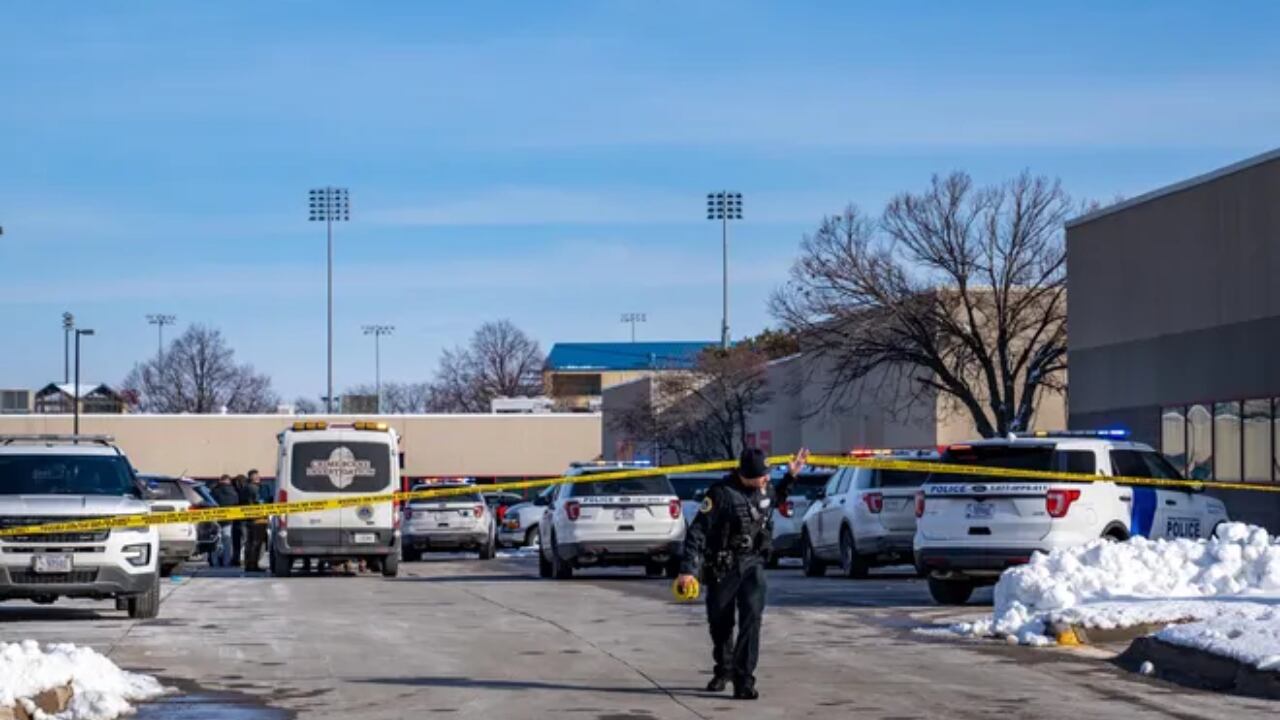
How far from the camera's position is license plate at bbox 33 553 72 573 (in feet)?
65.7

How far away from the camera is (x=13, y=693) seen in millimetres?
12914

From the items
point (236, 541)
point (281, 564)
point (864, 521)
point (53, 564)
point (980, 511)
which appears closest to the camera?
point (53, 564)

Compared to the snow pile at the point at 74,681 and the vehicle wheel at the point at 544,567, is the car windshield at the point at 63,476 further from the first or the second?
the vehicle wheel at the point at 544,567

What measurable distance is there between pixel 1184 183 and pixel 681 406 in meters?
34.7

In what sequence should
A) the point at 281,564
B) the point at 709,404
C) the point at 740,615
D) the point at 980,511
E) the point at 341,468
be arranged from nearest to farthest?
the point at 740,615
the point at 980,511
the point at 341,468
the point at 281,564
the point at 709,404

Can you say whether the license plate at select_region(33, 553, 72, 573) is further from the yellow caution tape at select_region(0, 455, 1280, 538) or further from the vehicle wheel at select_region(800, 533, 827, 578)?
the vehicle wheel at select_region(800, 533, 827, 578)

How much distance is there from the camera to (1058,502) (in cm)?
2164

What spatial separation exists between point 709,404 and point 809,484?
1377 inches

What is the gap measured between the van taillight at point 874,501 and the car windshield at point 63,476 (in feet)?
36.2

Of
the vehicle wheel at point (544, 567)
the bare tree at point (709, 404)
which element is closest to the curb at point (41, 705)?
the vehicle wheel at point (544, 567)

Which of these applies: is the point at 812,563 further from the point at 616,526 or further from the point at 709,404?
the point at 709,404

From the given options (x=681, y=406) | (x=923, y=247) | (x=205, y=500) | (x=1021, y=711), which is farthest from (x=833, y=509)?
(x=681, y=406)

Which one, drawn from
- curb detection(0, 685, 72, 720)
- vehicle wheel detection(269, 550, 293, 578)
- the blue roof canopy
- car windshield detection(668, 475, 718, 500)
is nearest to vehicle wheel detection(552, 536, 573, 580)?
vehicle wheel detection(269, 550, 293, 578)

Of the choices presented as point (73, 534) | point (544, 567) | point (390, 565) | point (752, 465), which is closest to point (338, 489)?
point (390, 565)
